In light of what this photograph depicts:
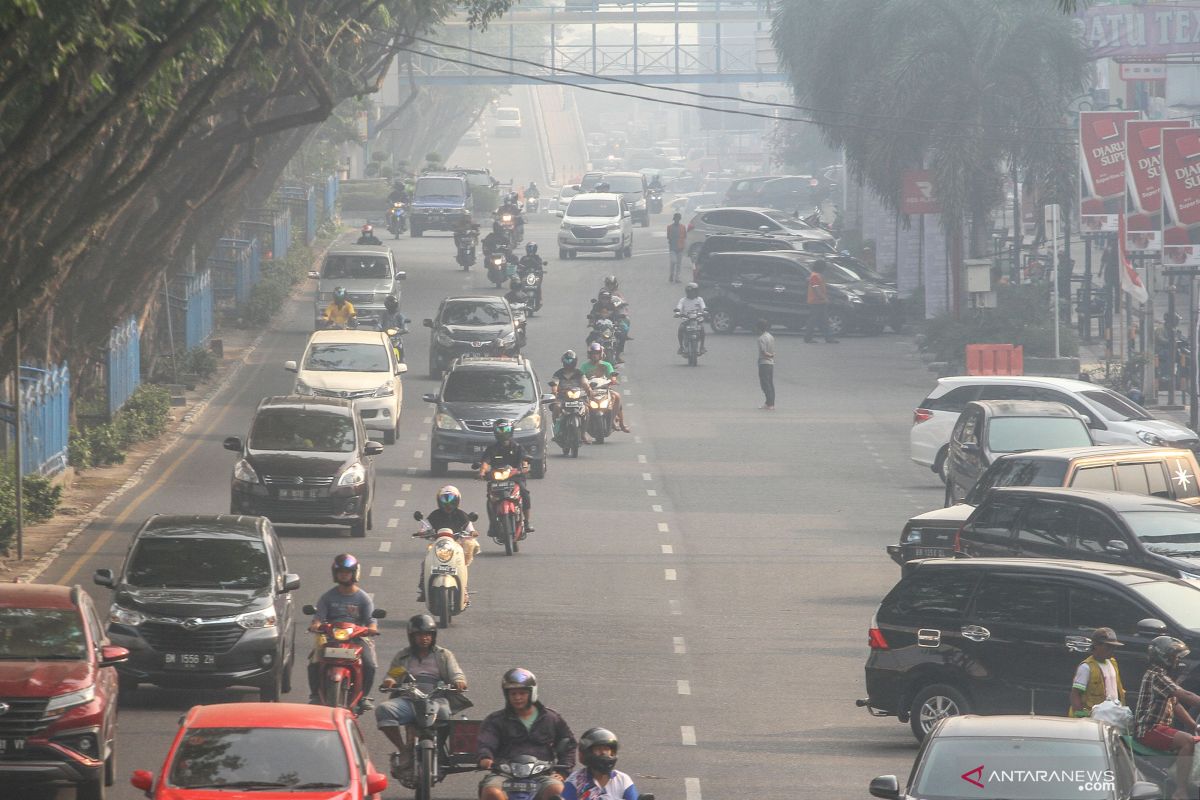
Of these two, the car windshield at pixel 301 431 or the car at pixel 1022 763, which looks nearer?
the car at pixel 1022 763

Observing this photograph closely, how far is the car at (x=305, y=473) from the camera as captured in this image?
2886cm

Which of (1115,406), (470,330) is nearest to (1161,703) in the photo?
(1115,406)

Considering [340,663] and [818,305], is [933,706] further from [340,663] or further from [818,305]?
[818,305]

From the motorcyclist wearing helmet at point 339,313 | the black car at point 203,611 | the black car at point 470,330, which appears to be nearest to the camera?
the black car at point 203,611

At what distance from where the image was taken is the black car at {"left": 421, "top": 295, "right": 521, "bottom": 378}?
45.3m

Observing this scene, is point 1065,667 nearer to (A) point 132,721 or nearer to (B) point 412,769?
(B) point 412,769

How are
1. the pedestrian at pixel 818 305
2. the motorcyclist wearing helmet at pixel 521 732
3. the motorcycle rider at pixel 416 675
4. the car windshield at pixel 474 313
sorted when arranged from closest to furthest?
the motorcyclist wearing helmet at pixel 521 732
the motorcycle rider at pixel 416 675
the car windshield at pixel 474 313
the pedestrian at pixel 818 305

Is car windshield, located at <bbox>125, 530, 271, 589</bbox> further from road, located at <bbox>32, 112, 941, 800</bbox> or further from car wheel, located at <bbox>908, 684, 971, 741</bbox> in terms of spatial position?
→ car wheel, located at <bbox>908, 684, 971, 741</bbox>

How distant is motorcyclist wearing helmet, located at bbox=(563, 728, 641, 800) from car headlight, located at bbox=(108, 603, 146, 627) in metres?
7.21

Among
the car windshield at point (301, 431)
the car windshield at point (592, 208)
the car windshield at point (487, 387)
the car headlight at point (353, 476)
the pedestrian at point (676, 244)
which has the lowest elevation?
the car headlight at point (353, 476)

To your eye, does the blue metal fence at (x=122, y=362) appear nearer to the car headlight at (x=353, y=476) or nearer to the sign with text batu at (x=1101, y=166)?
the car headlight at (x=353, y=476)

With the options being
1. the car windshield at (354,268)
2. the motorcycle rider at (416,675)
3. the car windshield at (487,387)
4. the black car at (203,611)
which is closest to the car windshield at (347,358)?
the car windshield at (487,387)

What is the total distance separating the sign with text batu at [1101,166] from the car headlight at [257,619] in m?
29.7

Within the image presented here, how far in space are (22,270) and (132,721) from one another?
34.5 feet
